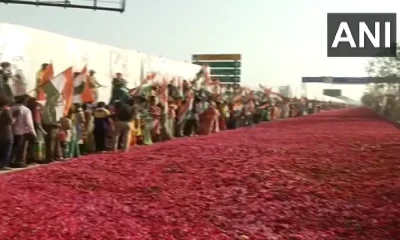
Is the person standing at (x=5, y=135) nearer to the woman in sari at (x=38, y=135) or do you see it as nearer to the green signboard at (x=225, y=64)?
the woman in sari at (x=38, y=135)

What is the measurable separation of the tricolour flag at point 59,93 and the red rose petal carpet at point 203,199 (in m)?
1.88

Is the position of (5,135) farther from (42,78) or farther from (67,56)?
(67,56)

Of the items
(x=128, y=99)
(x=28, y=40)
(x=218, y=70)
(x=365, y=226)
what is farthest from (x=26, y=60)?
(x=218, y=70)

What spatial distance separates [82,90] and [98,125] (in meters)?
1.10

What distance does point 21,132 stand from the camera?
1192cm

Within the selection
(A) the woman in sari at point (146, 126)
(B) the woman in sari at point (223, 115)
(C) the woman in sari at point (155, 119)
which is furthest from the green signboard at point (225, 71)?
(A) the woman in sari at point (146, 126)

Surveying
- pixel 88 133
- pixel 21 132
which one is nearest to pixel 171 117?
pixel 88 133

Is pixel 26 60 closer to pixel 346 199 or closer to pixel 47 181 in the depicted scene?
pixel 47 181

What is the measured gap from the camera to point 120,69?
67.7ft

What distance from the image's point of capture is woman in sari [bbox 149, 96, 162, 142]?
60.2ft

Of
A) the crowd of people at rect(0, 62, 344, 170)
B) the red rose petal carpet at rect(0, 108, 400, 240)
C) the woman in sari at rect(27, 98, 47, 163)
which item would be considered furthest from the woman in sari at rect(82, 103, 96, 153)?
the red rose petal carpet at rect(0, 108, 400, 240)

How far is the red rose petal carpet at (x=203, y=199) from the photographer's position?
257 inches

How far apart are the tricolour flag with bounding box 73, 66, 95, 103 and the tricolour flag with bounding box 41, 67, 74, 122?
777 mm

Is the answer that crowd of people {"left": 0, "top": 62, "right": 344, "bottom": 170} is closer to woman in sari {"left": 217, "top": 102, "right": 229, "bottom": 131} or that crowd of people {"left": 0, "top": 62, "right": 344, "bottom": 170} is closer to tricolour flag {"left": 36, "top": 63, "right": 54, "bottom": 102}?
tricolour flag {"left": 36, "top": 63, "right": 54, "bottom": 102}
